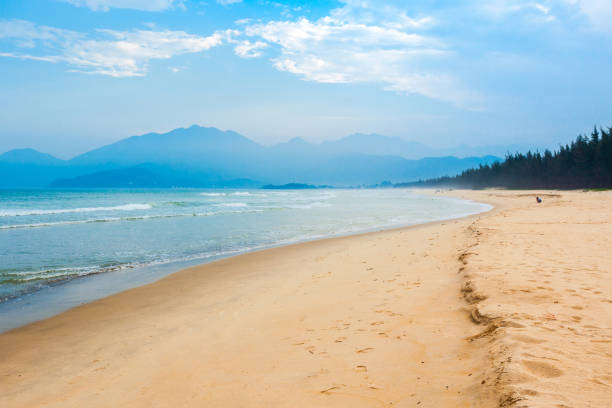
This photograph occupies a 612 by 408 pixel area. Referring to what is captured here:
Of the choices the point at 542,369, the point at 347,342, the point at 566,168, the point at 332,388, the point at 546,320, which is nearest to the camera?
the point at 542,369

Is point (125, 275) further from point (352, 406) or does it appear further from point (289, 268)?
point (352, 406)

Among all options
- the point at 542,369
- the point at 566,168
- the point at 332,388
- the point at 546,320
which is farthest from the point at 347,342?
the point at 566,168

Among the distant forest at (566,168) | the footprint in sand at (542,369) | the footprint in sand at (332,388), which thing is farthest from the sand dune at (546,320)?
the distant forest at (566,168)

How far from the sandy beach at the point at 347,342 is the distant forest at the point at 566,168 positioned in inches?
2630

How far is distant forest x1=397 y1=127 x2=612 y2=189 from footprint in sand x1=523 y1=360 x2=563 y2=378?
229 ft

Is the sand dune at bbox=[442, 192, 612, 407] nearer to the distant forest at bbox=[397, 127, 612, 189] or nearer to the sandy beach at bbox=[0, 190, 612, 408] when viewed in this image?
the sandy beach at bbox=[0, 190, 612, 408]

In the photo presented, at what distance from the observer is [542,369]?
2.93 meters

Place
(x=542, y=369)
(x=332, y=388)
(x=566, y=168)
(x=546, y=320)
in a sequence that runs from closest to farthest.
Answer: (x=542, y=369) → (x=332, y=388) → (x=546, y=320) → (x=566, y=168)

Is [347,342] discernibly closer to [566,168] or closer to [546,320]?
[546,320]

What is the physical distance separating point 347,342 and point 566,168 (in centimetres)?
8462

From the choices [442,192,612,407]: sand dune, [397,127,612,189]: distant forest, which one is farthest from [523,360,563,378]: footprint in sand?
[397,127,612,189]: distant forest

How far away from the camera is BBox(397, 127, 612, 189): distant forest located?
190 feet

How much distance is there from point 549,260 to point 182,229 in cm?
1850

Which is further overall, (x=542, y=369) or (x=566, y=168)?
(x=566, y=168)
